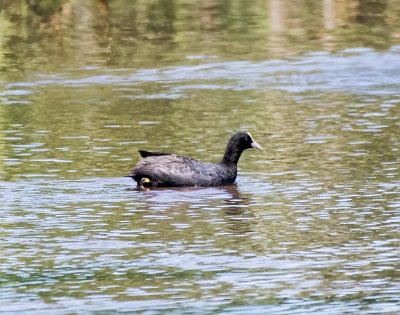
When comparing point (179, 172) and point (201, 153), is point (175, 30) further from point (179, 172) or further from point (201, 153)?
point (179, 172)

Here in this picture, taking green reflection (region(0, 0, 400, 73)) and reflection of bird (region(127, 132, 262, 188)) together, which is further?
green reflection (region(0, 0, 400, 73))

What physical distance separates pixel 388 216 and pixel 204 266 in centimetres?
331

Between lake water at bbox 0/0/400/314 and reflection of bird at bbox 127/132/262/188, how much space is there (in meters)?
0.17

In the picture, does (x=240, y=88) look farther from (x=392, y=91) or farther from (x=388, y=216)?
(x=388, y=216)

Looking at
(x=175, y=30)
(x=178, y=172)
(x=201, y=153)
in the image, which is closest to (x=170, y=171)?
(x=178, y=172)

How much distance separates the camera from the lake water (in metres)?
12.2

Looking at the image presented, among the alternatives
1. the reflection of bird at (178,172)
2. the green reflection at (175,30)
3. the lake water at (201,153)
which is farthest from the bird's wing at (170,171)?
the green reflection at (175,30)

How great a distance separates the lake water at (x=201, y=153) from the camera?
12.2 meters

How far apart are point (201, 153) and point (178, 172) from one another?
260cm

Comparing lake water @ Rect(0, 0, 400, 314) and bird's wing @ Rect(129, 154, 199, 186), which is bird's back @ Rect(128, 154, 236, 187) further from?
lake water @ Rect(0, 0, 400, 314)

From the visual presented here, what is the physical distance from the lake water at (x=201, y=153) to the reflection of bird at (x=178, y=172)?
A: 17cm

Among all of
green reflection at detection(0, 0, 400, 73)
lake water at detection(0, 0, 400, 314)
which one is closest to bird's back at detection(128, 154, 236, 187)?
lake water at detection(0, 0, 400, 314)

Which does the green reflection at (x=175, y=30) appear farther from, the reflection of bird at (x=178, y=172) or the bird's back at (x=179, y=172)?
the bird's back at (x=179, y=172)

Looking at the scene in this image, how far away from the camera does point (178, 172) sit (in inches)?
709
